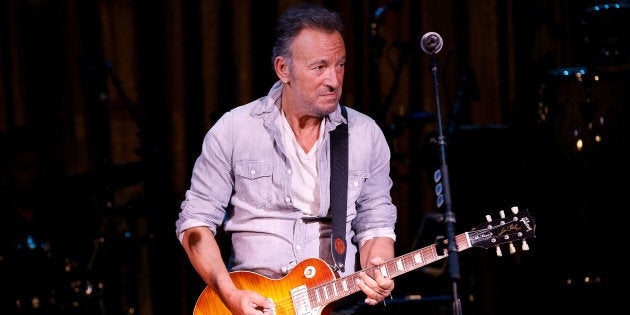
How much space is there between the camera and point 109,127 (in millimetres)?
6676

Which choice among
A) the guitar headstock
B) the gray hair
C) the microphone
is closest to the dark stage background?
the guitar headstock

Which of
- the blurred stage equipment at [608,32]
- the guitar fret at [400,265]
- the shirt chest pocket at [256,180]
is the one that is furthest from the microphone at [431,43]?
the blurred stage equipment at [608,32]

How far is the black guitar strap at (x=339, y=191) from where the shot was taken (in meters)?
3.91

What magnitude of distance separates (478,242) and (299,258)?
2.91 feet

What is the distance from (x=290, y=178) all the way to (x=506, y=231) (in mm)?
1092

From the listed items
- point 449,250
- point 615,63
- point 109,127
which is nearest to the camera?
point 449,250

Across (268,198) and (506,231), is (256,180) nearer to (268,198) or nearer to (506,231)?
(268,198)

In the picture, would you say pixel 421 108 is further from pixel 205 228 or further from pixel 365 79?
pixel 205 228

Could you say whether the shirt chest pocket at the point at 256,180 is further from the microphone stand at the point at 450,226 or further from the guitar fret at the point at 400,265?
the microphone stand at the point at 450,226

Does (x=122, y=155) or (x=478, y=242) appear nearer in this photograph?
(x=478, y=242)

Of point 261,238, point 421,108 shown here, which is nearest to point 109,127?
point 421,108

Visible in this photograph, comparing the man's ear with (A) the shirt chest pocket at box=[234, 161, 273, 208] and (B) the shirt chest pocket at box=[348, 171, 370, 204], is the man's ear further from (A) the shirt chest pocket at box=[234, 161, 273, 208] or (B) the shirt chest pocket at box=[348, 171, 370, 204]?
(B) the shirt chest pocket at box=[348, 171, 370, 204]

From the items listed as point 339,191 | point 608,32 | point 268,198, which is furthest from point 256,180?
point 608,32

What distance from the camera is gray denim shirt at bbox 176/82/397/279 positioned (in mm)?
3953
